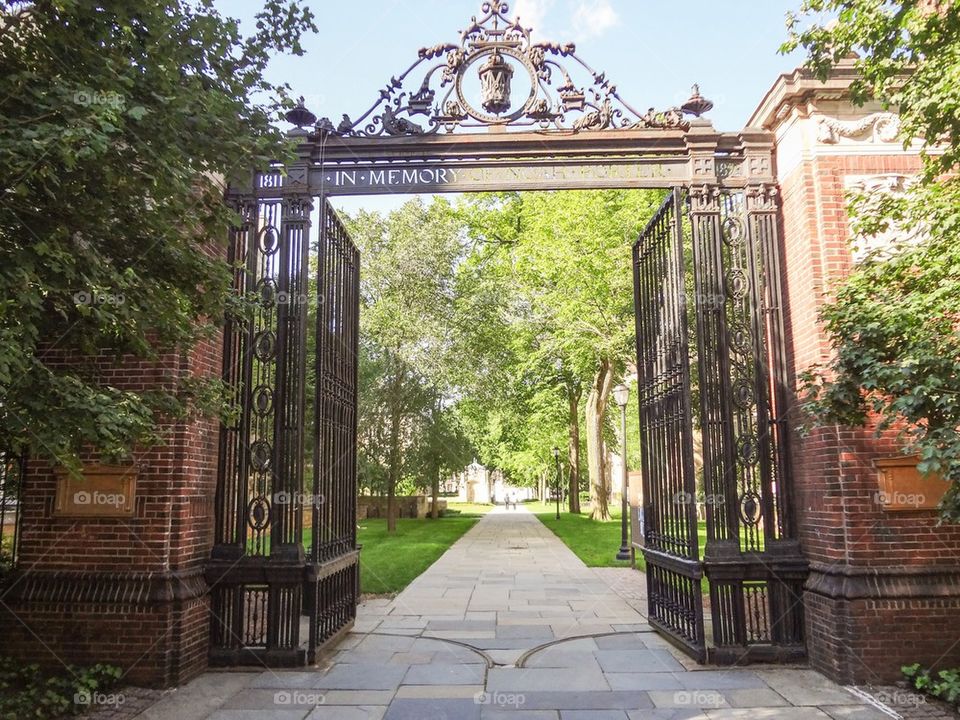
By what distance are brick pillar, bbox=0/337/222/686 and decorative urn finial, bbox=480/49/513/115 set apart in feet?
12.7

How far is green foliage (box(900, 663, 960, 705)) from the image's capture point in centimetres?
551

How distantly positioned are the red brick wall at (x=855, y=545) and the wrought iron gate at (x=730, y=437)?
1.09ft

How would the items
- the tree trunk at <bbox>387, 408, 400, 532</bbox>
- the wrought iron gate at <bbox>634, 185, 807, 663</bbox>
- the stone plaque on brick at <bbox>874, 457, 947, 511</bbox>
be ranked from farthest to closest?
1. the tree trunk at <bbox>387, 408, 400, 532</bbox>
2. the wrought iron gate at <bbox>634, 185, 807, 663</bbox>
3. the stone plaque on brick at <bbox>874, 457, 947, 511</bbox>

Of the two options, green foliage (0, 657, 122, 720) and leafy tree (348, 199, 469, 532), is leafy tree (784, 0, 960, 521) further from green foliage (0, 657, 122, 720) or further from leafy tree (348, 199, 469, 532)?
leafy tree (348, 199, 469, 532)

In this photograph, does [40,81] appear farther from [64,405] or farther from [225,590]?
[225,590]

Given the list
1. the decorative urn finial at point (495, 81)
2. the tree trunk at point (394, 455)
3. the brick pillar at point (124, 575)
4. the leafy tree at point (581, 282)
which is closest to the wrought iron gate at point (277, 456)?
the brick pillar at point (124, 575)

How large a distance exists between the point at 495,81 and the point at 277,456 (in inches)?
170

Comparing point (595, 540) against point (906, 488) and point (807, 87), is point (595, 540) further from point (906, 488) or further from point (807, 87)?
point (807, 87)

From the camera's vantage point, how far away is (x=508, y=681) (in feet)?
21.4

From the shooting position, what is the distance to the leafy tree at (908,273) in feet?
15.6

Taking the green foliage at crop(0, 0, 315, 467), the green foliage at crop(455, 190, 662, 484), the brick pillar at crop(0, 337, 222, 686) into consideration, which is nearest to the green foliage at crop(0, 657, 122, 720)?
the brick pillar at crop(0, 337, 222, 686)

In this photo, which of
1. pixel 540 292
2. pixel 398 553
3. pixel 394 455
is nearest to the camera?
pixel 398 553

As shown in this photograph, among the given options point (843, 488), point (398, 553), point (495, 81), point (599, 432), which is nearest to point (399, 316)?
point (398, 553)

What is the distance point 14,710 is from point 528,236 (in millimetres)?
22359
